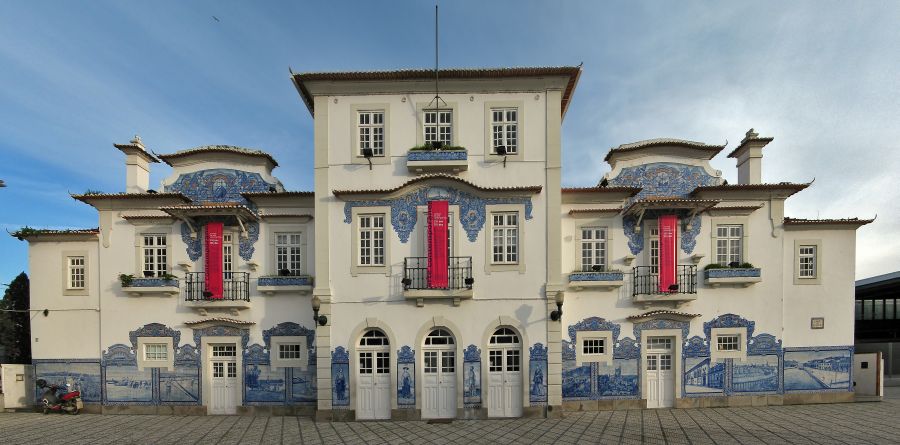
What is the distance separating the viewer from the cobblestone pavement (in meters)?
9.90

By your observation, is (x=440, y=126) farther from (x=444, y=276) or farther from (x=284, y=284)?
(x=284, y=284)

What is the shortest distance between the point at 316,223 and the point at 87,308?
350 inches

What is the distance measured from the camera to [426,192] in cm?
1172

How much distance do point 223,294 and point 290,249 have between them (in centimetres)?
258

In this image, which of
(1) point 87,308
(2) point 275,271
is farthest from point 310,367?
(1) point 87,308

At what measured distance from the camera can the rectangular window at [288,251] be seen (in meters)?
12.8

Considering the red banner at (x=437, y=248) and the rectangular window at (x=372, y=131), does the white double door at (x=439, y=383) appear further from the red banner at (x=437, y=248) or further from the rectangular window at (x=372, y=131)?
the rectangular window at (x=372, y=131)

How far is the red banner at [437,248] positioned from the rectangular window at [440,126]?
2300 millimetres

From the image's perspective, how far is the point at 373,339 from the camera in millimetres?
11758

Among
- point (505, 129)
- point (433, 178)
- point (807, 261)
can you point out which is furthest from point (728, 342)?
point (433, 178)

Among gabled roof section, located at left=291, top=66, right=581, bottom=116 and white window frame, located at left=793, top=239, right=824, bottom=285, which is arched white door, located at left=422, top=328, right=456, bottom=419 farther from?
white window frame, located at left=793, top=239, right=824, bottom=285

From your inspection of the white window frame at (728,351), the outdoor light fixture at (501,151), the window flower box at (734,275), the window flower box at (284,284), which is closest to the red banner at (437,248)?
the outdoor light fixture at (501,151)

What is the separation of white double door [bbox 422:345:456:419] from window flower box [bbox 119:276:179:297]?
349 inches

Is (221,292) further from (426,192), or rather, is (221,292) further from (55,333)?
(426,192)
